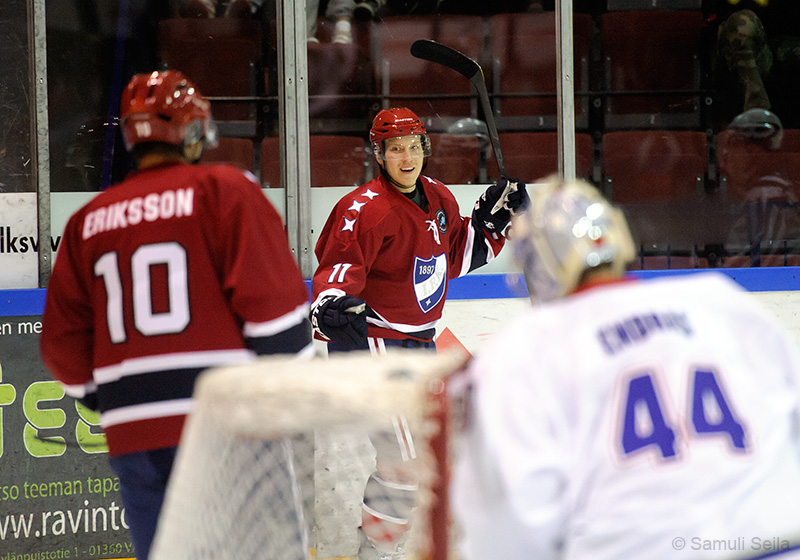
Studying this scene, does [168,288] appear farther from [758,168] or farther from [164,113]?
[758,168]

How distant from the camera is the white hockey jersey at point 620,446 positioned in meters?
0.97

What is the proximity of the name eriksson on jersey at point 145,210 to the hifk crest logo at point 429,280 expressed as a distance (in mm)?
1378

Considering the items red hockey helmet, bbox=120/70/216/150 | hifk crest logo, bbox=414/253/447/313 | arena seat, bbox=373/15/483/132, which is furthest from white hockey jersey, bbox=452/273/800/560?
arena seat, bbox=373/15/483/132

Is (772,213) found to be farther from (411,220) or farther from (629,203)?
(411,220)

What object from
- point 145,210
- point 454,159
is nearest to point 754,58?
point 454,159

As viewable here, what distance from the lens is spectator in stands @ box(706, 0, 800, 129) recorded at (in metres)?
4.07

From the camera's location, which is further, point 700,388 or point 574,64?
point 574,64

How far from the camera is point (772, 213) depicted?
13.1 ft

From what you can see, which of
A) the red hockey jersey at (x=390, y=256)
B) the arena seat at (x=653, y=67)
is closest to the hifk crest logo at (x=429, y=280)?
the red hockey jersey at (x=390, y=256)

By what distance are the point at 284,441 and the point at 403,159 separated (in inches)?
70.2

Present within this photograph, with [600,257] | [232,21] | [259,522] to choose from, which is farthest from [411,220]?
[600,257]

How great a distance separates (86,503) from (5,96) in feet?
4.70

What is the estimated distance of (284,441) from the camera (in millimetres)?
1369

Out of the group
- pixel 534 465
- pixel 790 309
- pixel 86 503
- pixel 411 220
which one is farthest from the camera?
pixel 790 309
